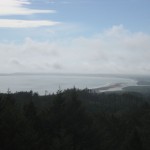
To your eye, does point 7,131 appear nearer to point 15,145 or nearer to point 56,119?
point 15,145

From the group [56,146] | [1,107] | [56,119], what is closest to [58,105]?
[56,119]

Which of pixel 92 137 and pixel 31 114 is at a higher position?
pixel 31 114

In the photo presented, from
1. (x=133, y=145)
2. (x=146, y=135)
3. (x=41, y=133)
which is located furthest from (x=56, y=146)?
(x=146, y=135)

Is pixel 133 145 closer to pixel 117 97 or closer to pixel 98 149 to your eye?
pixel 98 149

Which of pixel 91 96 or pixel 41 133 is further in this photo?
pixel 91 96

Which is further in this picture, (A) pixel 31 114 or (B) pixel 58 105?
(B) pixel 58 105

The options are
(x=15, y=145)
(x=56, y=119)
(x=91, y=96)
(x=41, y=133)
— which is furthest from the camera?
(x=91, y=96)

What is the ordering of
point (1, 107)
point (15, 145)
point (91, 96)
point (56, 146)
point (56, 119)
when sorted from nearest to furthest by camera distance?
point (15, 145)
point (1, 107)
point (56, 146)
point (56, 119)
point (91, 96)

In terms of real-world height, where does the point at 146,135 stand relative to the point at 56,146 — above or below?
below

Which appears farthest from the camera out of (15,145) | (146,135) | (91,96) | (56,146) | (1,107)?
(91,96)
